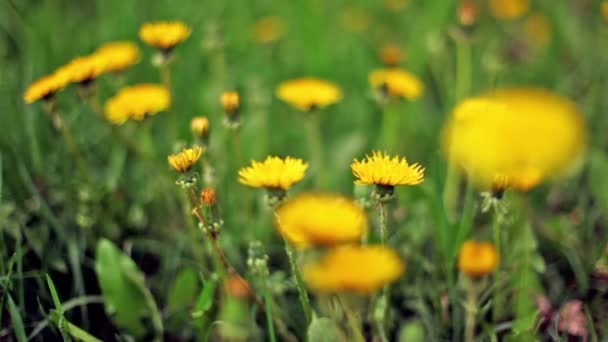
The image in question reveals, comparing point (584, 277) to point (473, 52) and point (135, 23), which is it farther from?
point (135, 23)

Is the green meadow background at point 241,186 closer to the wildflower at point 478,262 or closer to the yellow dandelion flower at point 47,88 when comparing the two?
the wildflower at point 478,262

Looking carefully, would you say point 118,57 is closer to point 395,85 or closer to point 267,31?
point 395,85

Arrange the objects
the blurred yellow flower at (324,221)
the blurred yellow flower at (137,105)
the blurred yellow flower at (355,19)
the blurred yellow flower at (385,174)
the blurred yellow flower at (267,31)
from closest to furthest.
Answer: the blurred yellow flower at (324,221) → the blurred yellow flower at (385,174) → the blurred yellow flower at (137,105) → the blurred yellow flower at (267,31) → the blurred yellow flower at (355,19)

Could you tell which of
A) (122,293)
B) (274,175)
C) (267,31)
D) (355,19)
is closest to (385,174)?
(274,175)

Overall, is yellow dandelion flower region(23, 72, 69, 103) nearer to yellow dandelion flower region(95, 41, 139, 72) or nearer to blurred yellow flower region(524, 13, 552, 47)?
yellow dandelion flower region(95, 41, 139, 72)

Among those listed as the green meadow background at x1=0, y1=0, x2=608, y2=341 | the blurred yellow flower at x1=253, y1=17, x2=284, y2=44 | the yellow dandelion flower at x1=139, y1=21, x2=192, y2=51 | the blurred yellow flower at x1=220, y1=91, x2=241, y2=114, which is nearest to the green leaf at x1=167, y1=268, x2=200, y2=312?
the green meadow background at x1=0, y1=0, x2=608, y2=341

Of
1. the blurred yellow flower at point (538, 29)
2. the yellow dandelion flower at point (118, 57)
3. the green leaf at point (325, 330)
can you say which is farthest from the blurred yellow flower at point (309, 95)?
the blurred yellow flower at point (538, 29)

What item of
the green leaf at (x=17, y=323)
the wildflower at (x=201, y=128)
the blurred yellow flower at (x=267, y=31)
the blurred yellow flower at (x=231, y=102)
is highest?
the blurred yellow flower at (x=267, y=31)
